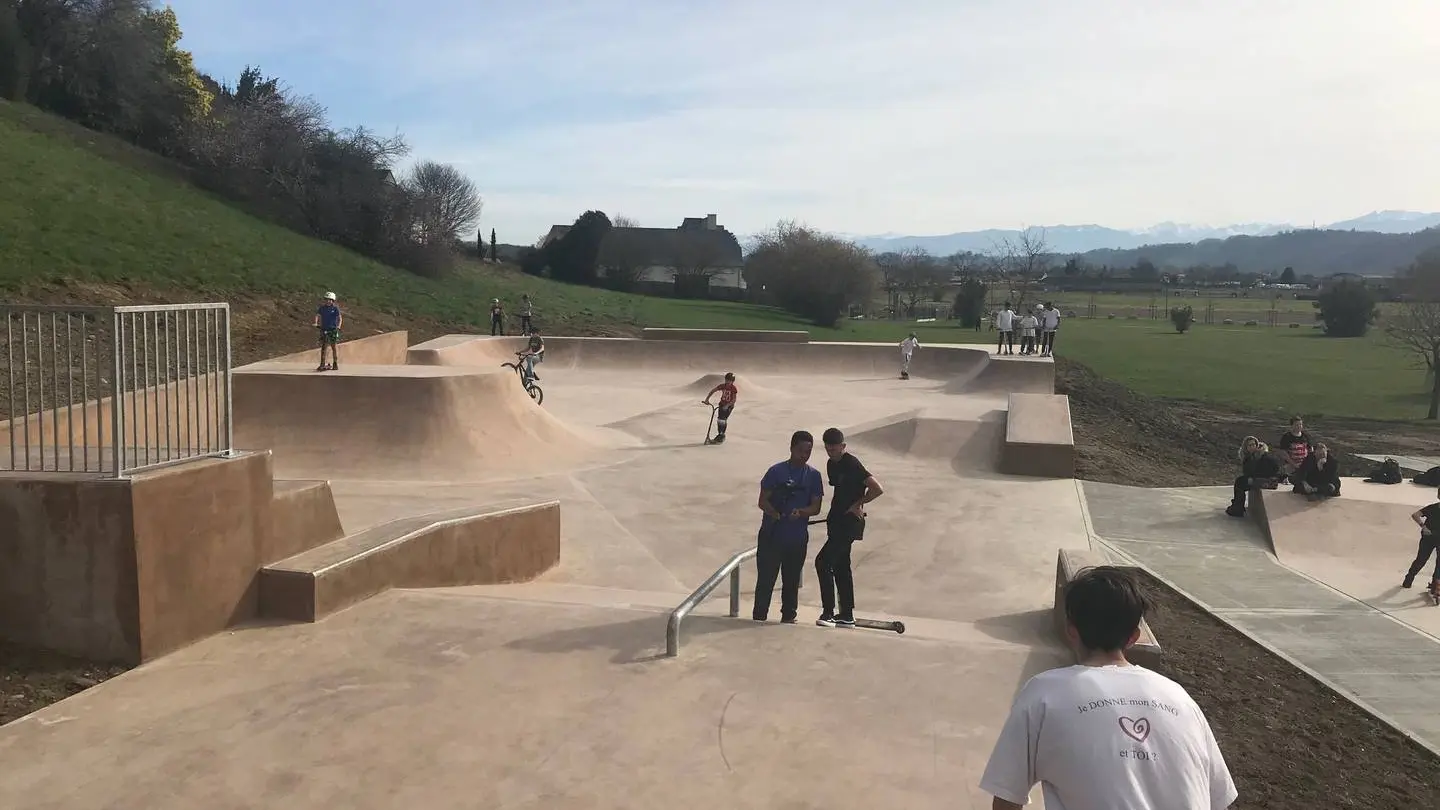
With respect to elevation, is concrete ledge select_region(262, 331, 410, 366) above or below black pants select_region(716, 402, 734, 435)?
above

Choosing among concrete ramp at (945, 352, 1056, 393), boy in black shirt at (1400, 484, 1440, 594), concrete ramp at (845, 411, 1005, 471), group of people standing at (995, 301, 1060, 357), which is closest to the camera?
boy in black shirt at (1400, 484, 1440, 594)

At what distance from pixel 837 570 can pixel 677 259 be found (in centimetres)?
6422

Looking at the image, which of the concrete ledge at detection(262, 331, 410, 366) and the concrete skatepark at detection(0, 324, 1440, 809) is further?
the concrete ledge at detection(262, 331, 410, 366)

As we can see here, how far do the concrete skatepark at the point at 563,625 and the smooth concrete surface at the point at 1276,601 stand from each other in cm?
5

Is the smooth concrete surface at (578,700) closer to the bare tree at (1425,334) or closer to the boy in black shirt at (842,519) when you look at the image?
the boy in black shirt at (842,519)

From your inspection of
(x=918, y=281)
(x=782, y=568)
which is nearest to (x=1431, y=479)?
(x=782, y=568)

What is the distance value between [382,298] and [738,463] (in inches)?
818

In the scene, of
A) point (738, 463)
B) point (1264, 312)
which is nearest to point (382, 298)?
point (738, 463)

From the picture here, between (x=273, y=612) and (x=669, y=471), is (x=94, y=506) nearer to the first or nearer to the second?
(x=273, y=612)

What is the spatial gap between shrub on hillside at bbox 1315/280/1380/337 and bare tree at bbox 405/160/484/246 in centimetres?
4791

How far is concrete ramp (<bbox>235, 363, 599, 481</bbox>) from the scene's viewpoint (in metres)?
13.2

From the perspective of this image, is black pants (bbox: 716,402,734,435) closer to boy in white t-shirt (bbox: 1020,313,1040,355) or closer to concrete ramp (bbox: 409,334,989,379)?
concrete ramp (bbox: 409,334,989,379)

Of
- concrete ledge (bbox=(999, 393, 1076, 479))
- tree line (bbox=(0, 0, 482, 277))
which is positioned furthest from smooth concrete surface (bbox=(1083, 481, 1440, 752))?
tree line (bbox=(0, 0, 482, 277))

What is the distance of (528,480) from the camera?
13.5m
